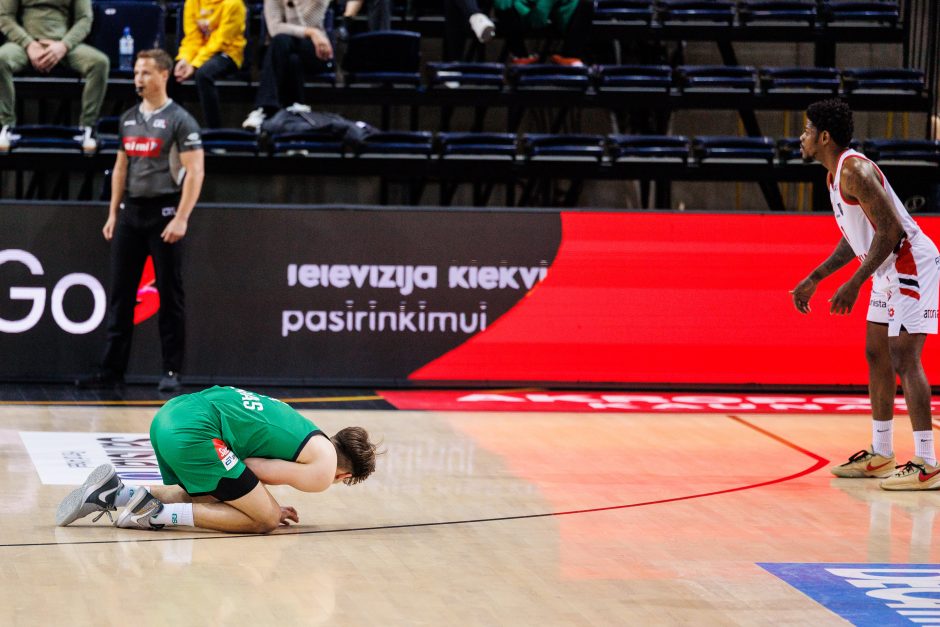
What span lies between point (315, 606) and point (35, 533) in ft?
5.41

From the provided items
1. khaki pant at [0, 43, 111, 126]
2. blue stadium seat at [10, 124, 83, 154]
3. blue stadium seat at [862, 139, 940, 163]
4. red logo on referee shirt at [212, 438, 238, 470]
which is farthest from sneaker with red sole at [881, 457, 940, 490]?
khaki pant at [0, 43, 111, 126]

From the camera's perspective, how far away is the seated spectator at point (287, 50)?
1259 centimetres

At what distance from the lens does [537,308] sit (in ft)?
35.0

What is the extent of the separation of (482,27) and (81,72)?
152 inches

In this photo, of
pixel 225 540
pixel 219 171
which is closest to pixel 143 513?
pixel 225 540

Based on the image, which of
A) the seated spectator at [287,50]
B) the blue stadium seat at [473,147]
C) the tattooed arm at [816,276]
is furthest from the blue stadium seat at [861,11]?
the tattooed arm at [816,276]

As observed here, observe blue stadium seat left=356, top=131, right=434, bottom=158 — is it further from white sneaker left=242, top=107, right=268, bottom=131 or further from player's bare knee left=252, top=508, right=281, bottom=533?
player's bare knee left=252, top=508, right=281, bottom=533

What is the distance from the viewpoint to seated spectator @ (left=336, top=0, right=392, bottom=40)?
13562 mm

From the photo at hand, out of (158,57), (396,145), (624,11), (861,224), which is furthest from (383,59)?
(861,224)

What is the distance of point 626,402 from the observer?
33.9ft

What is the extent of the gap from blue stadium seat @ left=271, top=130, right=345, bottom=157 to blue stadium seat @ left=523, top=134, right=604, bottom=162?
1.79 meters

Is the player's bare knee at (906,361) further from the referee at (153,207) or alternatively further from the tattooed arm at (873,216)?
the referee at (153,207)

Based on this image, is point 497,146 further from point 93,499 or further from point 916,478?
point 93,499

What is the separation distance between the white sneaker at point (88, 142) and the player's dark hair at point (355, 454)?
7.05 metres
